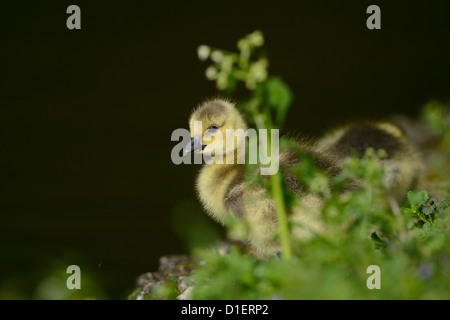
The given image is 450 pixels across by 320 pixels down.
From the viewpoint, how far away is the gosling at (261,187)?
2.69 metres

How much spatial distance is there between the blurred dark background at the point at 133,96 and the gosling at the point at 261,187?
86 cm

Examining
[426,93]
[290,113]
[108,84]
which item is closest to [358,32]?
[426,93]

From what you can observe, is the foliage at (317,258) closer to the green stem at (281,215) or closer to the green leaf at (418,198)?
the green stem at (281,215)

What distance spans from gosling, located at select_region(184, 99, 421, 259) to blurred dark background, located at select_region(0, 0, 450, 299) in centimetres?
86

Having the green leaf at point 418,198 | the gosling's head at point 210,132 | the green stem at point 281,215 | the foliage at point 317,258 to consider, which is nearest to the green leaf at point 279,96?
the foliage at point 317,258

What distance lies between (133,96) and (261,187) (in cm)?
447

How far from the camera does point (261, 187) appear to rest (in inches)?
108

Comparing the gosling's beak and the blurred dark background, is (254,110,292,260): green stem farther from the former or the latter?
the blurred dark background

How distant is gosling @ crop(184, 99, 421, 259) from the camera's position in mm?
2693

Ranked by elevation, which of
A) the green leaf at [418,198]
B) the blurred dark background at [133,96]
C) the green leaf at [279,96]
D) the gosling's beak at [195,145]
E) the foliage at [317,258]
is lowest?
the foliage at [317,258]

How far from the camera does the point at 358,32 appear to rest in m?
8.12

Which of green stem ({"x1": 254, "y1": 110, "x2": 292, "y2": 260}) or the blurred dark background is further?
the blurred dark background

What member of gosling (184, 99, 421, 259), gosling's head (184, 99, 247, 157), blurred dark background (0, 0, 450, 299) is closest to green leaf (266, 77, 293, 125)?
gosling (184, 99, 421, 259)
